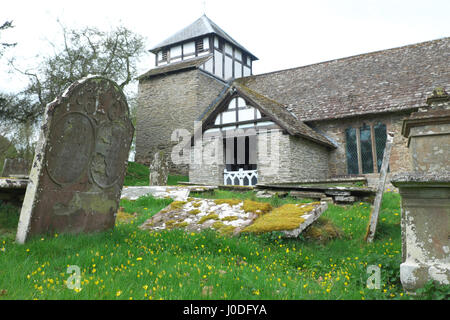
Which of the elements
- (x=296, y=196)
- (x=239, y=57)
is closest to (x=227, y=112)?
(x=296, y=196)

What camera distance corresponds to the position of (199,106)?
21.2m

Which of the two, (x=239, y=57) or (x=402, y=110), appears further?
(x=239, y=57)

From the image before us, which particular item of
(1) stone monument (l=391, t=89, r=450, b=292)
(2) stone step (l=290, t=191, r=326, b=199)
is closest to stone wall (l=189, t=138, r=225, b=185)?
(2) stone step (l=290, t=191, r=326, b=199)

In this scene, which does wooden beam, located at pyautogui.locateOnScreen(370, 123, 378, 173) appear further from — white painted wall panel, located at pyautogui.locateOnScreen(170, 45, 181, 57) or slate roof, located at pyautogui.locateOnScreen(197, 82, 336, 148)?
white painted wall panel, located at pyautogui.locateOnScreen(170, 45, 181, 57)

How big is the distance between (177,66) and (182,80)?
4.05ft

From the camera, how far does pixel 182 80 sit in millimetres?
21625

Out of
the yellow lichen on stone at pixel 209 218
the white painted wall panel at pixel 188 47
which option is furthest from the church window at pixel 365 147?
the yellow lichen on stone at pixel 209 218

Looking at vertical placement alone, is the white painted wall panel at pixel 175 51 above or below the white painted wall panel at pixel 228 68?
above

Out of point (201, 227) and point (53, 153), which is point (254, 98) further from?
point (53, 153)

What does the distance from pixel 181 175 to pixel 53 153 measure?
16.8m

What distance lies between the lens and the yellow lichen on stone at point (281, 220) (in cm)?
479

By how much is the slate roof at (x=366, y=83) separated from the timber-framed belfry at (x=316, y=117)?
0.04 metres

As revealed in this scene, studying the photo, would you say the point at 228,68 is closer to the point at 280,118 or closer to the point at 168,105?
the point at 168,105

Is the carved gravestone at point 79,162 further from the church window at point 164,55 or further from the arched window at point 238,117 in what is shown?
the church window at point 164,55
